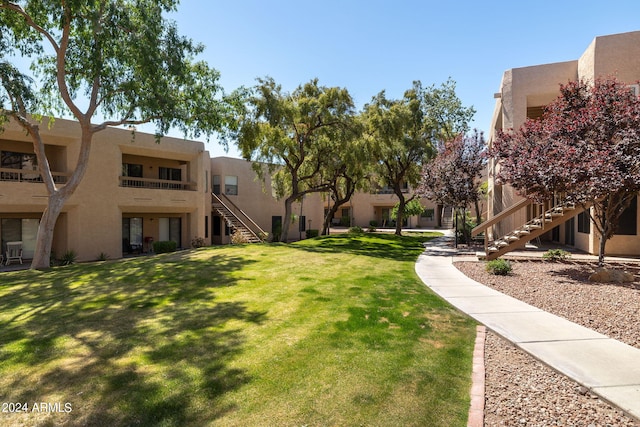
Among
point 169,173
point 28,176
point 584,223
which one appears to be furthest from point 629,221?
point 28,176

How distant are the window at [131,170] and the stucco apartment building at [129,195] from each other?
0.19ft

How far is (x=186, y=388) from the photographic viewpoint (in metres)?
4.27

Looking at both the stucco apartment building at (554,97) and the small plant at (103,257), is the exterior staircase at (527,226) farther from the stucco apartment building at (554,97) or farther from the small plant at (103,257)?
the small plant at (103,257)

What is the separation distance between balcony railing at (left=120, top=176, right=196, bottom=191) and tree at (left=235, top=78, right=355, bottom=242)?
5260mm

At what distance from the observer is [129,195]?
20984 mm

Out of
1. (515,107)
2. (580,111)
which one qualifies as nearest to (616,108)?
(580,111)

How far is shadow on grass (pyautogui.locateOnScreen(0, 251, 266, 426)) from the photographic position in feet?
13.1

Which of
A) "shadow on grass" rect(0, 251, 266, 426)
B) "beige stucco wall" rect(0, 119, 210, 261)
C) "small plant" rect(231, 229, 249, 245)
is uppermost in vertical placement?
"beige stucco wall" rect(0, 119, 210, 261)

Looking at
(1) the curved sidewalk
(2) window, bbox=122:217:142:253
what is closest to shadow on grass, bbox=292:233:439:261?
(1) the curved sidewalk

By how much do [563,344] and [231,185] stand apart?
27.3 m

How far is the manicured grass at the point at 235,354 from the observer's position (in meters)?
3.84

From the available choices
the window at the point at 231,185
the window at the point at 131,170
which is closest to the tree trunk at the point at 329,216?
the window at the point at 231,185

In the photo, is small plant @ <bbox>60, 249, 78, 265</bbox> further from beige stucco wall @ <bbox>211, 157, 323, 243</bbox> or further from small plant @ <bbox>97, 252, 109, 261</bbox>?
beige stucco wall @ <bbox>211, 157, 323, 243</bbox>

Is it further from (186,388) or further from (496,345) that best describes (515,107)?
(186,388)
